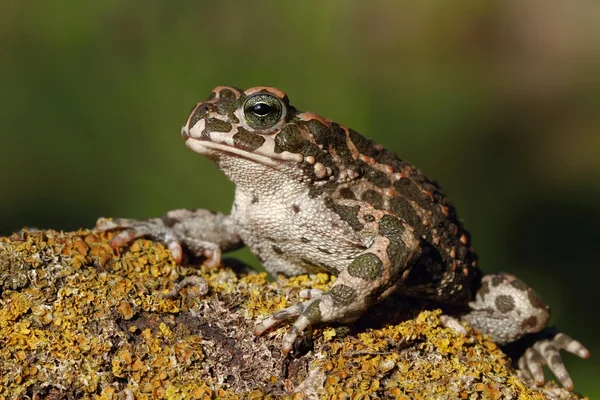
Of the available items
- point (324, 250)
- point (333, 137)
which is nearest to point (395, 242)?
point (324, 250)

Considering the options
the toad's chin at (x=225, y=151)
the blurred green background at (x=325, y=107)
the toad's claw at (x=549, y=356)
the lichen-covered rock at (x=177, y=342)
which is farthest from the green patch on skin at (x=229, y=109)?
the blurred green background at (x=325, y=107)

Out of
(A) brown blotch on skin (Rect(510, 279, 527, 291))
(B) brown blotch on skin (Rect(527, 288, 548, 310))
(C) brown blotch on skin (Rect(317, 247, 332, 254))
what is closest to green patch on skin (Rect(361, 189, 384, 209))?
(C) brown blotch on skin (Rect(317, 247, 332, 254))

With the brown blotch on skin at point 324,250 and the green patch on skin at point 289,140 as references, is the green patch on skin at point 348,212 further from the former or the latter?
the green patch on skin at point 289,140

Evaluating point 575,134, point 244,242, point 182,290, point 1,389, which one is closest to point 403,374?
point 182,290

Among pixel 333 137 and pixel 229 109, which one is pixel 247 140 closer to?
pixel 229 109

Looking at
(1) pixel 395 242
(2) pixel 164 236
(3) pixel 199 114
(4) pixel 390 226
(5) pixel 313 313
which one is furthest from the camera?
(2) pixel 164 236

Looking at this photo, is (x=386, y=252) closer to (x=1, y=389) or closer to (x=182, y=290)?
(x=182, y=290)

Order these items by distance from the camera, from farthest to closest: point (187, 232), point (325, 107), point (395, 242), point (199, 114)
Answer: point (325, 107) < point (187, 232) < point (199, 114) < point (395, 242)
